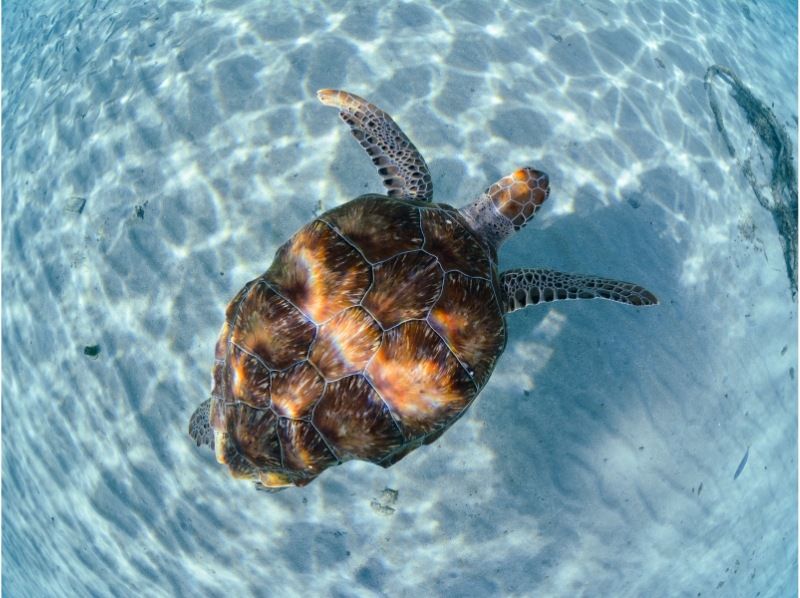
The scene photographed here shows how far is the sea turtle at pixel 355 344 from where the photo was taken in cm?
267

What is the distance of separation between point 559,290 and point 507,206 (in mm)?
729

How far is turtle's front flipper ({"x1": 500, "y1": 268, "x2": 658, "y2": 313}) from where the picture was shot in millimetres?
3652

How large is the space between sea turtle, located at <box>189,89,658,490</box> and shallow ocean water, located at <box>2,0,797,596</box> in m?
1.40

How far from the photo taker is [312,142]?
464cm

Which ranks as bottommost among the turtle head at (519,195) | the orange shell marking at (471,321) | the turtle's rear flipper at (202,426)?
the turtle's rear flipper at (202,426)

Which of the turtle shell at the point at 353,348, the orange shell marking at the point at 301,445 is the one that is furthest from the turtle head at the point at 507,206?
the orange shell marking at the point at 301,445

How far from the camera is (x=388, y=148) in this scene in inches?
156

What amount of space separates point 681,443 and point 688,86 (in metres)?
3.96

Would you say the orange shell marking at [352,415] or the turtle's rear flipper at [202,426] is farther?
the turtle's rear flipper at [202,426]

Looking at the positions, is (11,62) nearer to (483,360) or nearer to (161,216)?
(161,216)

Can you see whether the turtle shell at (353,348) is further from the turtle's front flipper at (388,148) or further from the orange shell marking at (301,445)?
the turtle's front flipper at (388,148)

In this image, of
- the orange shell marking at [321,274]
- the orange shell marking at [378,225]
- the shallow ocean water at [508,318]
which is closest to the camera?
the orange shell marking at [321,274]

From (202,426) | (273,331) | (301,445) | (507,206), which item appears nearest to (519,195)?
(507,206)

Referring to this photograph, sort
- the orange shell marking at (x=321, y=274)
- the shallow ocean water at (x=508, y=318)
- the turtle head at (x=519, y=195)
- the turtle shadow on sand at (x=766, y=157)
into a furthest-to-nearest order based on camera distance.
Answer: the turtle shadow on sand at (x=766, y=157) → the shallow ocean water at (x=508, y=318) → the turtle head at (x=519, y=195) → the orange shell marking at (x=321, y=274)
